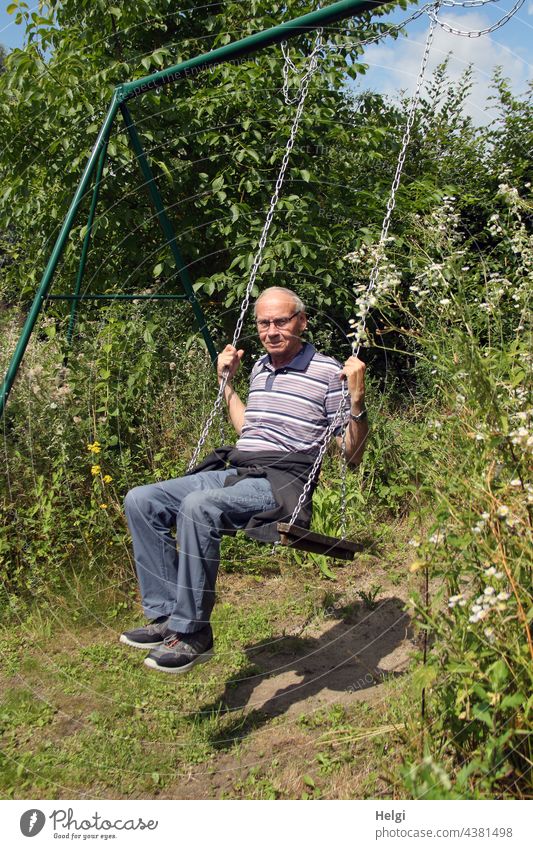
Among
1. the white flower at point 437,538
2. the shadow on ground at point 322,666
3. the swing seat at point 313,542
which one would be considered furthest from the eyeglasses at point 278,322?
the white flower at point 437,538

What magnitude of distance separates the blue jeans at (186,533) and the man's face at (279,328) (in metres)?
0.60

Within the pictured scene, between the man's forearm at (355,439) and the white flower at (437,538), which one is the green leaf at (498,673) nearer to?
the white flower at (437,538)

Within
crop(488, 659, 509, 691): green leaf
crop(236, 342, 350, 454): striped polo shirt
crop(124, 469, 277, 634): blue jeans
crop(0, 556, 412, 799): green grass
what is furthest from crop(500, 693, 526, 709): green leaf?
crop(236, 342, 350, 454): striped polo shirt

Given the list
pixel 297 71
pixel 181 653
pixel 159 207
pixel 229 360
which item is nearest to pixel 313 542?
pixel 181 653

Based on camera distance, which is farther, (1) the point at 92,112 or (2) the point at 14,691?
(1) the point at 92,112

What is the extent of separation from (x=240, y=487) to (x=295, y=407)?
0.49 meters

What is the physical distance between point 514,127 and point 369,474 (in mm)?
2647

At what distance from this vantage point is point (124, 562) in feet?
12.3

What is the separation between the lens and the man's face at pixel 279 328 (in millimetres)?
3199

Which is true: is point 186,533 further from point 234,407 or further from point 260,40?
point 260,40

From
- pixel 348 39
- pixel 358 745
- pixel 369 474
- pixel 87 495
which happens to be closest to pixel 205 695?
pixel 358 745

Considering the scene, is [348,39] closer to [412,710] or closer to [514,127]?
[514,127]

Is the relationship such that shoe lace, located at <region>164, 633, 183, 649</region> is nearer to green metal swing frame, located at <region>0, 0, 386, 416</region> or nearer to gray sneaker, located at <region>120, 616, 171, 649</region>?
gray sneaker, located at <region>120, 616, 171, 649</region>

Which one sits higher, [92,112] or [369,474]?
[92,112]
